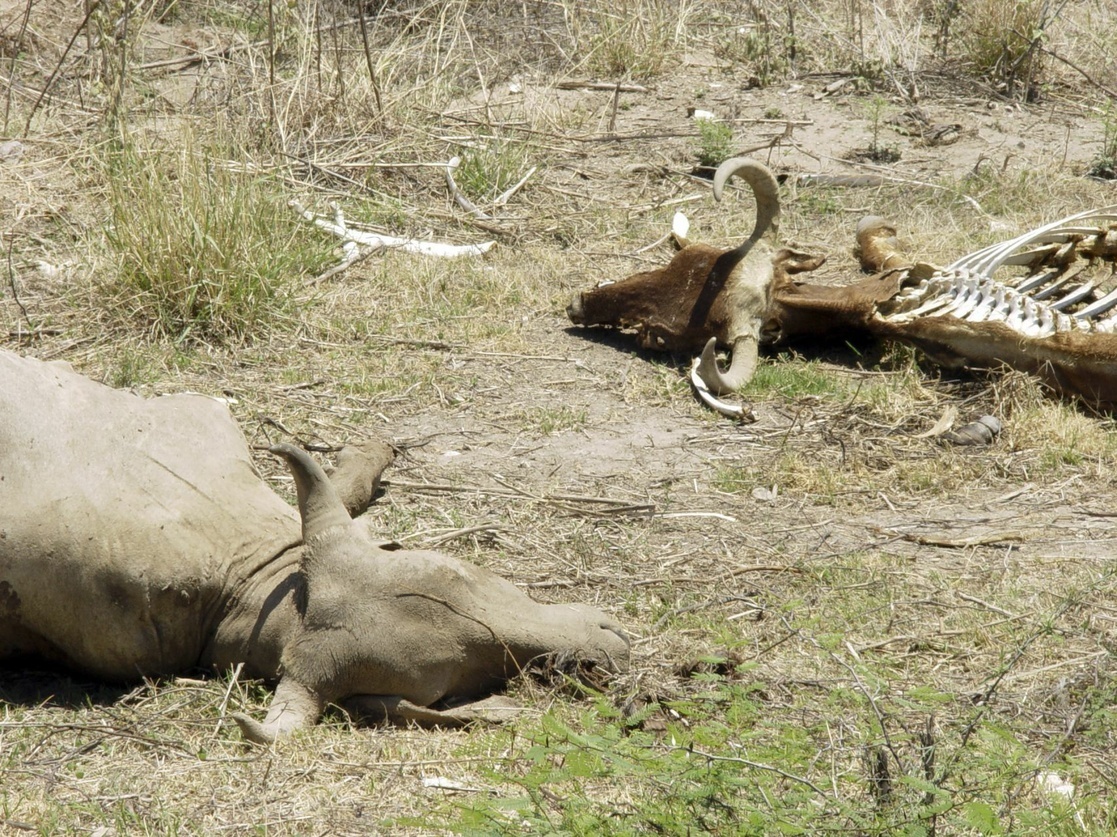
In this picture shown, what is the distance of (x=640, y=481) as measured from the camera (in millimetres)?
4715

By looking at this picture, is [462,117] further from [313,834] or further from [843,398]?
[313,834]

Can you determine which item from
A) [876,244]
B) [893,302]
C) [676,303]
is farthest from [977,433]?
[876,244]

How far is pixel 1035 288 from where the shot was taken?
588 centimetres

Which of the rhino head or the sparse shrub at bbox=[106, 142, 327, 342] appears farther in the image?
the sparse shrub at bbox=[106, 142, 327, 342]

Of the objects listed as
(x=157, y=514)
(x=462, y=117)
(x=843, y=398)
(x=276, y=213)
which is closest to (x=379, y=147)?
(x=462, y=117)

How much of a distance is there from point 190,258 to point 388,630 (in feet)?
9.77

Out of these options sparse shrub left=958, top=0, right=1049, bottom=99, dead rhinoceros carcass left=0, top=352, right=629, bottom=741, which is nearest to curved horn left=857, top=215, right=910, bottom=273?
sparse shrub left=958, top=0, right=1049, bottom=99

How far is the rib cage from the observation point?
5.42m

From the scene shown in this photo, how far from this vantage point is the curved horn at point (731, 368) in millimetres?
5227

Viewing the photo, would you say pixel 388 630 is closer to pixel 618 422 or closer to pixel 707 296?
pixel 618 422

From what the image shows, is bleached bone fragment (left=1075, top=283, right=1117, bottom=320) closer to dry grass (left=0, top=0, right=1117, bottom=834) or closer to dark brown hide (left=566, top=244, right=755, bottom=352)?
dry grass (left=0, top=0, right=1117, bottom=834)

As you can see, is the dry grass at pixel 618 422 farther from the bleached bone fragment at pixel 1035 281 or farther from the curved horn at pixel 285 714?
the bleached bone fragment at pixel 1035 281

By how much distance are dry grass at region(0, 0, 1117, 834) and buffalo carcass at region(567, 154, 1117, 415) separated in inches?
6.1

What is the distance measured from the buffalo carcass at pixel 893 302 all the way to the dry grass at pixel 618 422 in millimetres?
→ 154
